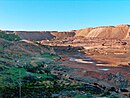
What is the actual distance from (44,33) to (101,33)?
33395mm

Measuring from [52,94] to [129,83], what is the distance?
414 inches

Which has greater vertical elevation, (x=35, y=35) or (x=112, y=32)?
(x=112, y=32)

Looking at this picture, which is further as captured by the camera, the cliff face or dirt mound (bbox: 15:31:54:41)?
dirt mound (bbox: 15:31:54:41)

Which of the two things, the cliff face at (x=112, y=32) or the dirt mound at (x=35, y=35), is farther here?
the dirt mound at (x=35, y=35)

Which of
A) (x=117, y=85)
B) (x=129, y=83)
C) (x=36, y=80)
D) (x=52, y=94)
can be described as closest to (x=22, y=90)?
(x=52, y=94)

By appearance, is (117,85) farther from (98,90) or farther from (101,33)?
(101,33)

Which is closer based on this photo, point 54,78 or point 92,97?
point 92,97

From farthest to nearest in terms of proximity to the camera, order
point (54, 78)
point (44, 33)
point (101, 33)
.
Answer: point (44, 33) < point (101, 33) < point (54, 78)

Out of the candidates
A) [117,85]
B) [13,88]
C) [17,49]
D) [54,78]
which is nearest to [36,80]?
[54,78]

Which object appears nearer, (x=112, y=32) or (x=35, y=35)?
(x=112, y=32)

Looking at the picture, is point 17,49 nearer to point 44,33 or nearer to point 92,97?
point 92,97

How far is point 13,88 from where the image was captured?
26.8m

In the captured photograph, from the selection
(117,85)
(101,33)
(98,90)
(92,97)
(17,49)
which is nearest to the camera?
(92,97)

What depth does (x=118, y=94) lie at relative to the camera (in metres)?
26.3
